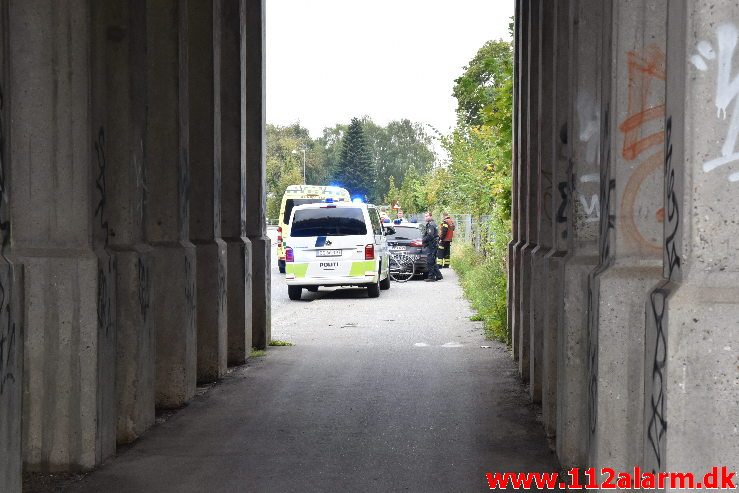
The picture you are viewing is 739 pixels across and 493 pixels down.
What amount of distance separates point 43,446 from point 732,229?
537 cm

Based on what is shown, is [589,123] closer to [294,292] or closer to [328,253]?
[328,253]

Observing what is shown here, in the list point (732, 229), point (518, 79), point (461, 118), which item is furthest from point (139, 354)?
point (461, 118)

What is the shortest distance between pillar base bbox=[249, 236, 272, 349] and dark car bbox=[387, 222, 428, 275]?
16.7 meters

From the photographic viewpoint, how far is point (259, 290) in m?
15.5

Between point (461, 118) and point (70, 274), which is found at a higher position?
point (461, 118)

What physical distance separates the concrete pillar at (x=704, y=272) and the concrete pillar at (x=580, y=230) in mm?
3234

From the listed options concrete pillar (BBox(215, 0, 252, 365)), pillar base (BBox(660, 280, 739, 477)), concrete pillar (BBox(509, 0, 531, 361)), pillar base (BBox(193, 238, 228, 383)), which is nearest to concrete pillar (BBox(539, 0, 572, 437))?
concrete pillar (BBox(509, 0, 531, 361))

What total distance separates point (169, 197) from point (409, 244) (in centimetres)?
2176

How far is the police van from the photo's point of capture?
24203mm

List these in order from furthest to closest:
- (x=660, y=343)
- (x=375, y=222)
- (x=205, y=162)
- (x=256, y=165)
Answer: (x=375, y=222) → (x=256, y=165) → (x=205, y=162) → (x=660, y=343)

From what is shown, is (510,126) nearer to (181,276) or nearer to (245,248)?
(245,248)

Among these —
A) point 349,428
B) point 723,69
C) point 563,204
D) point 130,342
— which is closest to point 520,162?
point 563,204

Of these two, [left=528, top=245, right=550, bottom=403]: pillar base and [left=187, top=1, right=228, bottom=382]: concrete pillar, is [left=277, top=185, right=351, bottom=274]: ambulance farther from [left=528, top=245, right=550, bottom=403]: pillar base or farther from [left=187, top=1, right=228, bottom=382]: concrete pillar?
[left=528, top=245, right=550, bottom=403]: pillar base

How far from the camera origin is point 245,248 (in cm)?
1414
